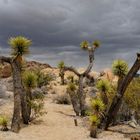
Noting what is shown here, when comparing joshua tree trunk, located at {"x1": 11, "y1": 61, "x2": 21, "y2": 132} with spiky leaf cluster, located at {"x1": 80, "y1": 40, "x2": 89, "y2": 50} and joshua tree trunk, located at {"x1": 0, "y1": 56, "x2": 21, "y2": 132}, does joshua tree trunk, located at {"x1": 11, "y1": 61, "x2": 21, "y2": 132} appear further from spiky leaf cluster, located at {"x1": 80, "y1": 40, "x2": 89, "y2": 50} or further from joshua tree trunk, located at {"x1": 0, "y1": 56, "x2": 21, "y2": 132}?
spiky leaf cluster, located at {"x1": 80, "y1": 40, "x2": 89, "y2": 50}

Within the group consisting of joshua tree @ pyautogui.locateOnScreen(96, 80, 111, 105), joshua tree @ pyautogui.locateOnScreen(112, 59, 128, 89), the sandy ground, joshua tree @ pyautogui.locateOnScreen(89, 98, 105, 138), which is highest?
joshua tree @ pyautogui.locateOnScreen(112, 59, 128, 89)

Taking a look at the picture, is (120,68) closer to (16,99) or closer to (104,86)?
(104,86)

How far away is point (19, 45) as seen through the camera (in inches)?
757

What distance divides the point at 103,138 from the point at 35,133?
3433 mm

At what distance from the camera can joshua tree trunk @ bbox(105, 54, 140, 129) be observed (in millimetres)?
18484

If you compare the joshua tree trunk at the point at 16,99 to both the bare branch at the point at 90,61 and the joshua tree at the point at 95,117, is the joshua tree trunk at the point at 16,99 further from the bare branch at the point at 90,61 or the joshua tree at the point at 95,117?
the bare branch at the point at 90,61

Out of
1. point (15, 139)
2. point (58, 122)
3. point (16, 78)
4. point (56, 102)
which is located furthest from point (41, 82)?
point (15, 139)

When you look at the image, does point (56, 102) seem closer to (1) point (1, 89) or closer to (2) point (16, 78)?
(1) point (1, 89)

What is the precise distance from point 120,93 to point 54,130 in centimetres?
402

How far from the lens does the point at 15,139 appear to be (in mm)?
16516

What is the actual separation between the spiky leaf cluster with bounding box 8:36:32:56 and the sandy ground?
3.96 m

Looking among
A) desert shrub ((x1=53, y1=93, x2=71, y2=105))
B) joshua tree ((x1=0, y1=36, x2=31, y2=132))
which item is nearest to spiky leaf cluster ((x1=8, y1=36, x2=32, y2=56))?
joshua tree ((x1=0, y1=36, x2=31, y2=132))

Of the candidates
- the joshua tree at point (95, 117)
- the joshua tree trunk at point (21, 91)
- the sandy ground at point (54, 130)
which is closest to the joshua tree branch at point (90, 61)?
the sandy ground at point (54, 130)

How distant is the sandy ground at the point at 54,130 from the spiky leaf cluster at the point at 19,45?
396cm
